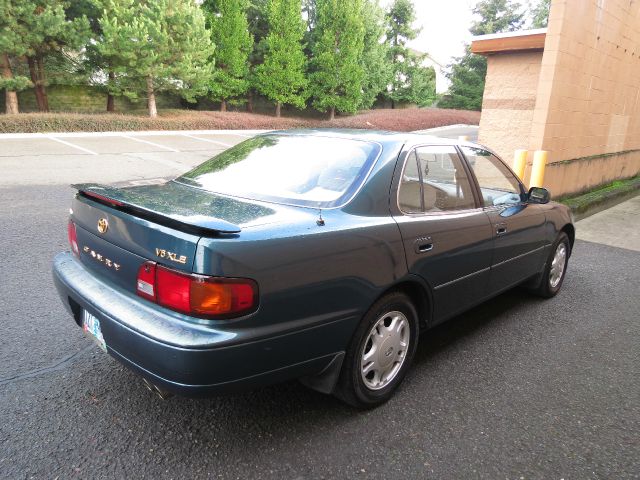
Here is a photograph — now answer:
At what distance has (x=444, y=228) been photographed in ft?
9.62

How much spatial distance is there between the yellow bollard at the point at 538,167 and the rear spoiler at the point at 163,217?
6701 mm

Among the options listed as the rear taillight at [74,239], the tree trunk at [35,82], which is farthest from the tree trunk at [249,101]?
the rear taillight at [74,239]

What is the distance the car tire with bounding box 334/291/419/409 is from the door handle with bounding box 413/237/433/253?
0.27 metres

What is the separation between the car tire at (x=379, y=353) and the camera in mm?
2482

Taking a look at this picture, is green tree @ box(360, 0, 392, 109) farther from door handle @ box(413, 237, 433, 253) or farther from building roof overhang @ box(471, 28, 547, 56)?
door handle @ box(413, 237, 433, 253)

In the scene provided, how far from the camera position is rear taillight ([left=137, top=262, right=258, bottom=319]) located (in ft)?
6.39

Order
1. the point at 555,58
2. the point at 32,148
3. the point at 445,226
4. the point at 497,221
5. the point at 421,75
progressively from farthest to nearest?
the point at 421,75, the point at 32,148, the point at 555,58, the point at 497,221, the point at 445,226

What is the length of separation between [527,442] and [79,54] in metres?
21.4

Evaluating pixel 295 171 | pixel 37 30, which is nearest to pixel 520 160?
pixel 295 171

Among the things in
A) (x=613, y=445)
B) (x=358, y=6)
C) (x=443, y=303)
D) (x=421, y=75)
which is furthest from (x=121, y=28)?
(x=421, y=75)

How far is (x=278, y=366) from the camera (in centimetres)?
214

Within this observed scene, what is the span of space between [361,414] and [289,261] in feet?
3.51

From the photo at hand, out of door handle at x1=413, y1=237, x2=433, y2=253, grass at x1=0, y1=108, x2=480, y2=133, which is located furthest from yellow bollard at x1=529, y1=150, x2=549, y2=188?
grass at x1=0, y1=108, x2=480, y2=133

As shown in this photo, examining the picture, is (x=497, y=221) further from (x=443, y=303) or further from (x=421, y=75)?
(x=421, y=75)
